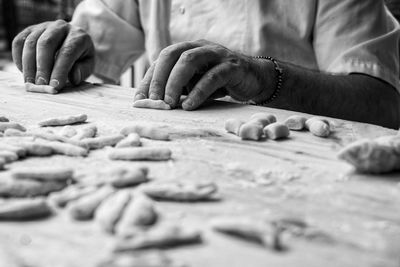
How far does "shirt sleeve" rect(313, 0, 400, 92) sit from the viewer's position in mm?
1180

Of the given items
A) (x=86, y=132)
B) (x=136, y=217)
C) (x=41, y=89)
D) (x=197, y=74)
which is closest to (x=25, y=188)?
(x=136, y=217)

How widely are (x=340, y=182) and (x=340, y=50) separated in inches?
31.1

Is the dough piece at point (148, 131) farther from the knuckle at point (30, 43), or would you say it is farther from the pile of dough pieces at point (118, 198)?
the knuckle at point (30, 43)

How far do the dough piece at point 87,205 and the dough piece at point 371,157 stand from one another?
26 centimetres

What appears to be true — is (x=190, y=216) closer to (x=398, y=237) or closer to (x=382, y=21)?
(x=398, y=237)

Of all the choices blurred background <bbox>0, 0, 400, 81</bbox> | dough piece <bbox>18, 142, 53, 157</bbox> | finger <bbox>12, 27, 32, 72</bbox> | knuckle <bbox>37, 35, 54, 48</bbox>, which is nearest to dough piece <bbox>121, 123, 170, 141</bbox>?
dough piece <bbox>18, 142, 53, 157</bbox>

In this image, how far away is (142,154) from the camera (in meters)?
0.57

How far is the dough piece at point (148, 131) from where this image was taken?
677 millimetres

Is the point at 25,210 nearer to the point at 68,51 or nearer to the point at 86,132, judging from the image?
the point at 86,132

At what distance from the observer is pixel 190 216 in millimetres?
420

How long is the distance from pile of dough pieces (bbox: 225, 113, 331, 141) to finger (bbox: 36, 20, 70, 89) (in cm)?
53

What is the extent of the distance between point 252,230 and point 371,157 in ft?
0.71

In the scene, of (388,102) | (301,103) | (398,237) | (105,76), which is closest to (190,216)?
(398,237)

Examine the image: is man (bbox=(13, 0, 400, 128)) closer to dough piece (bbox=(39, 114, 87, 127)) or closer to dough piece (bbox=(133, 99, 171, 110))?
dough piece (bbox=(133, 99, 171, 110))
